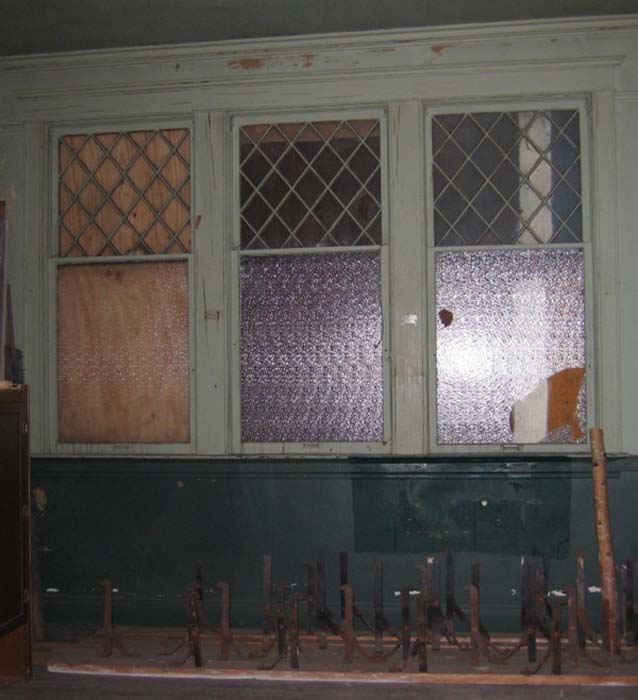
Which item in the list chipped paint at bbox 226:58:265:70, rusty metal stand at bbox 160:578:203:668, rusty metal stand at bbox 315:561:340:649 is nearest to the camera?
rusty metal stand at bbox 160:578:203:668

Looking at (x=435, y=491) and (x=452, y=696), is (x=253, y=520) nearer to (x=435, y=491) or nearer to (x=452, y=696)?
(x=435, y=491)

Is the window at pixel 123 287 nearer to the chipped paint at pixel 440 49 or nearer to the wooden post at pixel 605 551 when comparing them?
the chipped paint at pixel 440 49

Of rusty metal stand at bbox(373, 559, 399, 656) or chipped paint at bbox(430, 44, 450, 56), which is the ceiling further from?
rusty metal stand at bbox(373, 559, 399, 656)


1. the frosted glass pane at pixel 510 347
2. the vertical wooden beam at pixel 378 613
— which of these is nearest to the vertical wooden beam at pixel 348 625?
the vertical wooden beam at pixel 378 613

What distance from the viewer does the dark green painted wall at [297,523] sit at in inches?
193

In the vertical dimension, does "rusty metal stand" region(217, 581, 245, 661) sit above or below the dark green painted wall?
below

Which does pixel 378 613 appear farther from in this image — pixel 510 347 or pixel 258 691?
pixel 510 347

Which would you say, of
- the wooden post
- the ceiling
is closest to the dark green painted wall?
the wooden post

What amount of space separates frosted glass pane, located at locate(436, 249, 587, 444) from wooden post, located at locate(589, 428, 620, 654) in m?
0.50

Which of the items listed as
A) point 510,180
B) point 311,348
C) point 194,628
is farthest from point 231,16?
point 194,628

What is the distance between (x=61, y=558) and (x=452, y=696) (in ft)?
8.84

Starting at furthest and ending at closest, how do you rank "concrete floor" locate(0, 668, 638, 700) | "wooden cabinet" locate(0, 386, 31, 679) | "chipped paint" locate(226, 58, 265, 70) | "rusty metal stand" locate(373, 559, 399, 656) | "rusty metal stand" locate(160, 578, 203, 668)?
"chipped paint" locate(226, 58, 265, 70) < "rusty metal stand" locate(373, 559, 399, 656) < "rusty metal stand" locate(160, 578, 203, 668) < "wooden cabinet" locate(0, 386, 31, 679) < "concrete floor" locate(0, 668, 638, 700)

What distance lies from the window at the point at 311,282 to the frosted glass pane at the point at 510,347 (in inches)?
17.2

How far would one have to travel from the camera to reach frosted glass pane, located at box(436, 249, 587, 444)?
496 centimetres
